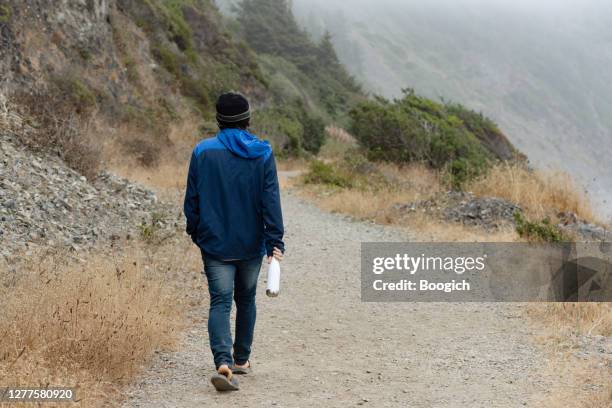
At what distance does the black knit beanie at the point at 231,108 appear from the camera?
4715 millimetres

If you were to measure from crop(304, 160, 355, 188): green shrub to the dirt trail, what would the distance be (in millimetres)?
7839

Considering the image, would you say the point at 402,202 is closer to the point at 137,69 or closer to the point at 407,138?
the point at 407,138

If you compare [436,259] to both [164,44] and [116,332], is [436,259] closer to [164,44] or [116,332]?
[116,332]

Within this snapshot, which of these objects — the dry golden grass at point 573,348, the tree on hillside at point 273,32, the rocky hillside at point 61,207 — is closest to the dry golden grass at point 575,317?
the dry golden grass at point 573,348

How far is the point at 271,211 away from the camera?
15.3ft

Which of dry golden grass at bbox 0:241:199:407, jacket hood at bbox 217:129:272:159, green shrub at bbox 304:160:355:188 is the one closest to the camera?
dry golden grass at bbox 0:241:199:407

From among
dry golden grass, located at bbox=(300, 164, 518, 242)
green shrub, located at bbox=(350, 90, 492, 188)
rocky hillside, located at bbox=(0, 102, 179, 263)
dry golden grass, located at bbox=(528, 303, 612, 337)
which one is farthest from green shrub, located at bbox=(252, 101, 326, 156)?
dry golden grass, located at bbox=(528, 303, 612, 337)

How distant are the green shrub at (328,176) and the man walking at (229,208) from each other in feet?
37.7

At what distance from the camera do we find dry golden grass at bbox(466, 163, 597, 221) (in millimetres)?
11891

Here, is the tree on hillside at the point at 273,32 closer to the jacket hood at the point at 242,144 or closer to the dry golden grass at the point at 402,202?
the dry golden grass at the point at 402,202

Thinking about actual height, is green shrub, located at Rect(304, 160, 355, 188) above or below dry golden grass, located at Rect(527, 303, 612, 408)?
above

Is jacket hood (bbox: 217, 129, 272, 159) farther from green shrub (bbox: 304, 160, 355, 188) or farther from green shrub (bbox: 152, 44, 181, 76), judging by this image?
green shrub (bbox: 152, 44, 181, 76)

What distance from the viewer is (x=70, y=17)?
1738cm

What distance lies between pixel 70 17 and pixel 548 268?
532 inches
